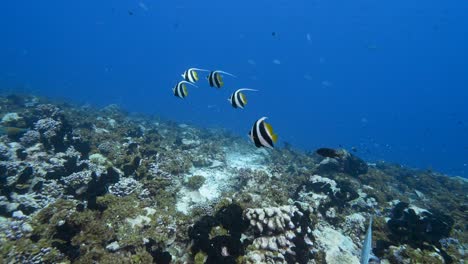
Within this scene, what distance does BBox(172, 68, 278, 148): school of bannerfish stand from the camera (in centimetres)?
371

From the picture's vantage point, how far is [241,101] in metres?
5.93

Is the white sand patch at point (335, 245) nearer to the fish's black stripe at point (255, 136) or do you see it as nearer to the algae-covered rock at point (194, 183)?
the algae-covered rock at point (194, 183)

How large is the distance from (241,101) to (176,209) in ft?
14.4

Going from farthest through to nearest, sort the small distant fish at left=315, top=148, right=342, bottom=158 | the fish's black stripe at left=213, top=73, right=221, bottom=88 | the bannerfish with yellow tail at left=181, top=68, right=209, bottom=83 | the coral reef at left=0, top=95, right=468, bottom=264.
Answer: the bannerfish with yellow tail at left=181, top=68, right=209, bottom=83
the fish's black stripe at left=213, top=73, right=221, bottom=88
the coral reef at left=0, top=95, right=468, bottom=264
the small distant fish at left=315, top=148, right=342, bottom=158

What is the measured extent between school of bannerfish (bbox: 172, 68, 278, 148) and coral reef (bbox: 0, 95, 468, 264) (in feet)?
6.49

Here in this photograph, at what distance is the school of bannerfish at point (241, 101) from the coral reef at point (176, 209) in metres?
1.98

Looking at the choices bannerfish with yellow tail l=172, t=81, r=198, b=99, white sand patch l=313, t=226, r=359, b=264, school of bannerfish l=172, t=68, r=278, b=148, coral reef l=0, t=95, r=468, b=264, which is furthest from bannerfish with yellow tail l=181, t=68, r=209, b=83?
white sand patch l=313, t=226, r=359, b=264

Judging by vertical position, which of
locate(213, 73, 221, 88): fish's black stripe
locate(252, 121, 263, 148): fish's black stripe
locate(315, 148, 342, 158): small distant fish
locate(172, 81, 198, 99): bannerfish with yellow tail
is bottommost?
locate(252, 121, 263, 148): fish's black stripe

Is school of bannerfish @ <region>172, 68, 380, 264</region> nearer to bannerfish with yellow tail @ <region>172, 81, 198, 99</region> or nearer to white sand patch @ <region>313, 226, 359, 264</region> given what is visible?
bannerfish with yellow tail @ <region>172, 81, 198, 99</region>

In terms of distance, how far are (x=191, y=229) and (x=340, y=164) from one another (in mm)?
10452

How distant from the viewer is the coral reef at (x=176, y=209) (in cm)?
591

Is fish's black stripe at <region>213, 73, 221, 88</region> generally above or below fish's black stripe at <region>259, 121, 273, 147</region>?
above

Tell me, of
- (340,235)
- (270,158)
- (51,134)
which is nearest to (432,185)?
(270,158)

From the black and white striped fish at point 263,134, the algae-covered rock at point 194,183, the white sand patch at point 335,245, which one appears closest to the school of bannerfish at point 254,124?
the black and white striped fish at point 263,134
